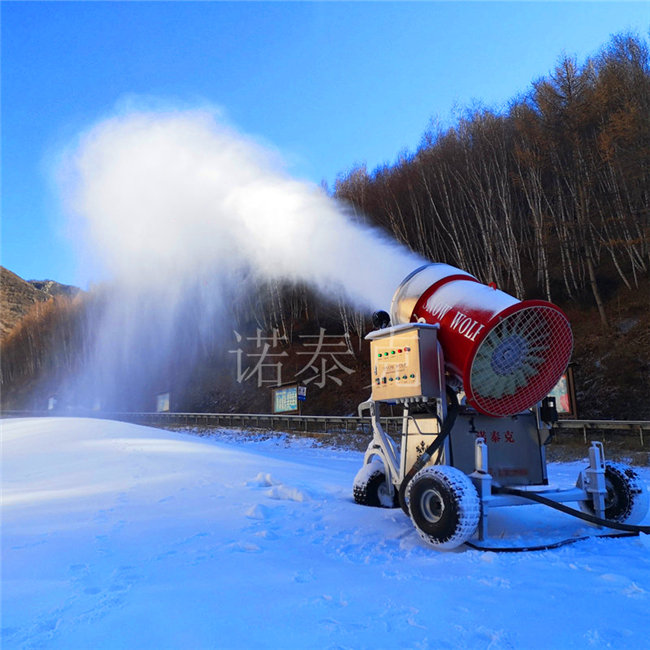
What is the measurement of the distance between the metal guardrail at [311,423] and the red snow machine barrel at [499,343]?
89 centimetres

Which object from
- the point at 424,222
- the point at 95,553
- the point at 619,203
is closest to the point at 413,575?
the point at 95,553

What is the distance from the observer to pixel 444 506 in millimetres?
5090

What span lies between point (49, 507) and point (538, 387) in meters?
6.12

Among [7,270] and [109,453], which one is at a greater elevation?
[7,270]

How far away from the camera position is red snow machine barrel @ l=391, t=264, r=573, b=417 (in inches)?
233

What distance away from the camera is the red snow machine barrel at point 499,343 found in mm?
5926

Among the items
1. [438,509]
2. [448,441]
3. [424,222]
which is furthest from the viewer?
[424,222]

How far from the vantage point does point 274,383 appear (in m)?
40.4

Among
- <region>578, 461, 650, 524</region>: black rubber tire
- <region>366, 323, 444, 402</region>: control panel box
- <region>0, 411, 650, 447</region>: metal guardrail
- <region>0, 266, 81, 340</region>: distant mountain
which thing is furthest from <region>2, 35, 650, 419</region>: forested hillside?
<region>0, 266, 81, 340</region>: distant mountain

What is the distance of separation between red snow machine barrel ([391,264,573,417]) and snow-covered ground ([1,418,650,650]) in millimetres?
1601

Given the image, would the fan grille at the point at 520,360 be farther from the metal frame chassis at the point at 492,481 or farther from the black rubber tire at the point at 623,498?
the black rubber tire at the point at 623,498

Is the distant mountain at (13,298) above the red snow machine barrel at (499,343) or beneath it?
above

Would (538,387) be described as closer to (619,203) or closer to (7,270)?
(619,203)

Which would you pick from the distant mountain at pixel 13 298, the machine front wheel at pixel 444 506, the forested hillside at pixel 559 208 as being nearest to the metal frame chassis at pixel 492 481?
the machine front wheel at pixel 444 506
